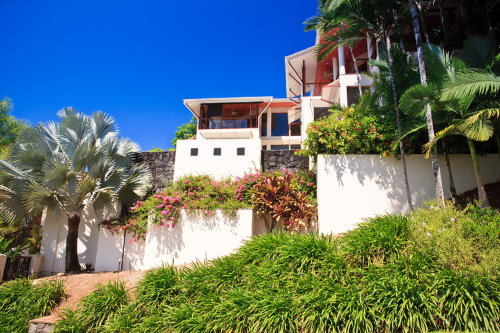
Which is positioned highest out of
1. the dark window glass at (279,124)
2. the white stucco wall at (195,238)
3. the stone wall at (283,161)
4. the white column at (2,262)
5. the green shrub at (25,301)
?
the dark window glass at (279,124)

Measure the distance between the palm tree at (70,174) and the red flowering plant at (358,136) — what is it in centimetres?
649

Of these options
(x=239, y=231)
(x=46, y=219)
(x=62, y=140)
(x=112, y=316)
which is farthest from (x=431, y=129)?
(x=46, y=219)

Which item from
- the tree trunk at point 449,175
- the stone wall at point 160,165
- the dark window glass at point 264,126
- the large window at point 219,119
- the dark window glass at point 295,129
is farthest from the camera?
the dark window glass at point 264,126

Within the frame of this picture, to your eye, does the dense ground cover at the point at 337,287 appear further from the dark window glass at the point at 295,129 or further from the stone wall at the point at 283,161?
the dark window glass at the point at 295,129

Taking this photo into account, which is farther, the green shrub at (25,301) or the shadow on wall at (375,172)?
the shadow on wall at (375,172)

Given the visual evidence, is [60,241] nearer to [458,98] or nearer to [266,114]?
[266,114]

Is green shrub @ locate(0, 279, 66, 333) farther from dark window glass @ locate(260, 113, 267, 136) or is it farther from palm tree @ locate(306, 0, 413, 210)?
dark window glass @ locate(260, 113, 267, 136)

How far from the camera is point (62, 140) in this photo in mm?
10828

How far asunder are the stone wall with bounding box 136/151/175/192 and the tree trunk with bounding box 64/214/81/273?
2.98 m

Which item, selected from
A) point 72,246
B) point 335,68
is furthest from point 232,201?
point 335,68

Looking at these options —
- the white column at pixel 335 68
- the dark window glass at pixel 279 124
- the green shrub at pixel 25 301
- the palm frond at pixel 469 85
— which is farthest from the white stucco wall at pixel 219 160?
the dark window glass at pixel 279 124

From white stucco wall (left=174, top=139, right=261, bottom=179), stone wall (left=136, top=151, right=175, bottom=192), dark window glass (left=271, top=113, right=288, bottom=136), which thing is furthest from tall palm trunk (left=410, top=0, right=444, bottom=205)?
dark window glass (left=271, top=113, right=288, bottom=136)

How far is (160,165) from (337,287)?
8924 millimetres

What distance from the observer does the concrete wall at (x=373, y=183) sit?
905 cm
